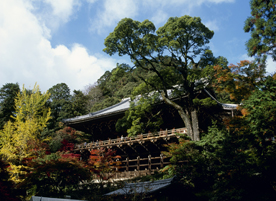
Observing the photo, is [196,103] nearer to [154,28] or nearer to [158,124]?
[158,124]

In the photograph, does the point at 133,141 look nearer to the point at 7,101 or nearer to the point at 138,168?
the point at 138,168

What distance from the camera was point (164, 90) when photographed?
14289mm

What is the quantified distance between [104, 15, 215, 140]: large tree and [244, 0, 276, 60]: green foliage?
8.28 feet

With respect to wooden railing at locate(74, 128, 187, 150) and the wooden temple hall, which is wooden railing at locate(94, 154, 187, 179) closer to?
the wooden temple hall

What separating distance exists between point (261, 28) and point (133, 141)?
35.7 feet

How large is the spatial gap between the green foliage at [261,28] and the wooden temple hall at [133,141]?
256 inches

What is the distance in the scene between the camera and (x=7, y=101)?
2695 cm

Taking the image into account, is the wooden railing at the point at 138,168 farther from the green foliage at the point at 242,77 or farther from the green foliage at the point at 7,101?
the green foliage at the point at 7,101

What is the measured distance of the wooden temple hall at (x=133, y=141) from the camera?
606 inches

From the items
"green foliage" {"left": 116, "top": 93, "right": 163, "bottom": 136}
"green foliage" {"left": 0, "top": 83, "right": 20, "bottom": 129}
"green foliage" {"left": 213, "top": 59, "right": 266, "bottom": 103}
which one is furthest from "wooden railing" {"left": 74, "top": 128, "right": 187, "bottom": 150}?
"green foliage" {"left": 0, "top": 83, "right": 20, "bottom": 129}

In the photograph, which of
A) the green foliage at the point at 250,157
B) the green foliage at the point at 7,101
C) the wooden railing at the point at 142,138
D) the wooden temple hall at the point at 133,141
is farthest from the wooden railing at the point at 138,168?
the green foliage at the point at 7,101

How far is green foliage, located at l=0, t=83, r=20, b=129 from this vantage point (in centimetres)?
2602

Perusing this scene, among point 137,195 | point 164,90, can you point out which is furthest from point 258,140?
point 164,90

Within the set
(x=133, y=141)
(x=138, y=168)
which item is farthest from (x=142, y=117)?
(x=138, y=168)
